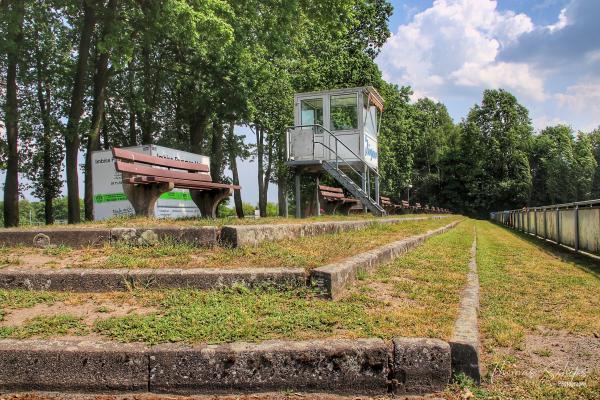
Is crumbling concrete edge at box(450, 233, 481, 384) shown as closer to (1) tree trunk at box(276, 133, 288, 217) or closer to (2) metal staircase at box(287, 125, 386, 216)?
(2) metal staircase at box(287, 125, 386, 216)

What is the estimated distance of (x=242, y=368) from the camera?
3002 mm

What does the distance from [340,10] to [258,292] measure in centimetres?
1587

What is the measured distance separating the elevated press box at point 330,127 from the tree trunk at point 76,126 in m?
7.72

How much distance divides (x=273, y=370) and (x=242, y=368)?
0.18m

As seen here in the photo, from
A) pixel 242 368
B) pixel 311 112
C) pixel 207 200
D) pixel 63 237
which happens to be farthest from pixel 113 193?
pixel 242 368

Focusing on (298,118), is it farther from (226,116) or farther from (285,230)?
(285,230)

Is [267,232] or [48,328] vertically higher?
[267,232]

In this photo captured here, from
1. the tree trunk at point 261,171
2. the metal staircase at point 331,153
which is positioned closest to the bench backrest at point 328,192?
the metal staircase at point 331,153

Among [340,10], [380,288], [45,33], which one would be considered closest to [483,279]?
[380,288]

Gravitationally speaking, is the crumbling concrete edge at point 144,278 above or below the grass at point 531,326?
above

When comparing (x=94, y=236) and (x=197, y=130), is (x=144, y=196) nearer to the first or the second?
(x=94, y=236)

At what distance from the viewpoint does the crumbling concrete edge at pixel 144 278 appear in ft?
14.1

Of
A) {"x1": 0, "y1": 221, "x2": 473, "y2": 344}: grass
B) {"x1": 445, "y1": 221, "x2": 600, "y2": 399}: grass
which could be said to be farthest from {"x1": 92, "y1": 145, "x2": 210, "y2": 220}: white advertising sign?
{"x1": 0, "y1": 221, "x2": 473, "y2": 344}: grass

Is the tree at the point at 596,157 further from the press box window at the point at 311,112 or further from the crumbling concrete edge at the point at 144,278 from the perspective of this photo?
the crumbling concrete edge at the point at 144,278
